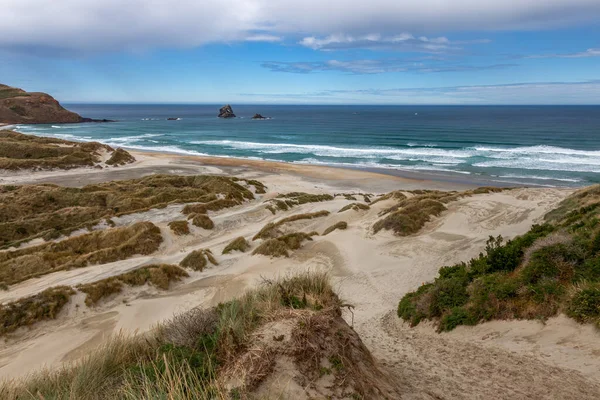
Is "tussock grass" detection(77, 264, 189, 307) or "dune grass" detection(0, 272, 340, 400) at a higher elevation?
"dune grass" detection(0, 272, 340, 400)

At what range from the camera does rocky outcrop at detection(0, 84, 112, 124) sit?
387ft

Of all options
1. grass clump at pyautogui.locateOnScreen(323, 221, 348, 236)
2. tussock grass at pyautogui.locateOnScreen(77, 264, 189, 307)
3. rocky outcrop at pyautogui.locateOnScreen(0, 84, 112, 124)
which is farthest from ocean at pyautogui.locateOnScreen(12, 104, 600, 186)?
rocky outcrop at pyautogui.locateOnScreen(0, 84, 112, 124)

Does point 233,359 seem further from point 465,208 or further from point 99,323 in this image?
point 465,208

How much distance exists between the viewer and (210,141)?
7888cm

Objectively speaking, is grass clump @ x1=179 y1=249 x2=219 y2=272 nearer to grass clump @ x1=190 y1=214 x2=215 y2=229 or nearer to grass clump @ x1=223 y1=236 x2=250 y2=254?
grass clump @ x1=223 y1=236 x2=250 y2=254

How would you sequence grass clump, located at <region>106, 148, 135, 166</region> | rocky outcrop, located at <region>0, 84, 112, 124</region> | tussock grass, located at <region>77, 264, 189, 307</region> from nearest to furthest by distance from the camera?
tussock grass, located at <region>77, 264, 189, 307</region>
grass clump, located at <region>106, 148, 135, 166</region>
rocky outcrop, located at <region>0, 84, 112, 124</region>

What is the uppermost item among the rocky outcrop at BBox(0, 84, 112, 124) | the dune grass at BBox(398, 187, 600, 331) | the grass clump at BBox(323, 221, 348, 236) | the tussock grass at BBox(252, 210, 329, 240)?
the rocky outcrop at BBox(0, 84, 112, 124)

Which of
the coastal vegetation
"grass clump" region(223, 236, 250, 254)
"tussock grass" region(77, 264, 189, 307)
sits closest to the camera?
the coastal vegetation

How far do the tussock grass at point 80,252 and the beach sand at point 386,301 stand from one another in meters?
0.71

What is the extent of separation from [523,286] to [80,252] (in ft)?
58.2

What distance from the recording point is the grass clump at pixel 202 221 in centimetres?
2175

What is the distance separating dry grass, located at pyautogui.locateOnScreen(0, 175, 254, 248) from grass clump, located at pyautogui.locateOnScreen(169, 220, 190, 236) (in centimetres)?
435

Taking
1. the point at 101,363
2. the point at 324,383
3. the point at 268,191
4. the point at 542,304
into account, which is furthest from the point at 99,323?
the point at 268,191

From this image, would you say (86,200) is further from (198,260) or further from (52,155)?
(52,155)
